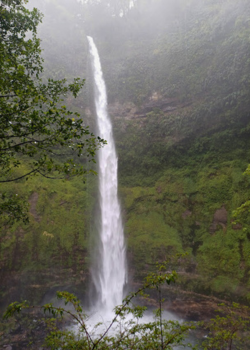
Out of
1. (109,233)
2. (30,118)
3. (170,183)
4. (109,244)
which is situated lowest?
(30,118)

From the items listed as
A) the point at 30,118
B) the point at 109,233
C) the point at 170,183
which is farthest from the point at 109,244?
the point at 30,118

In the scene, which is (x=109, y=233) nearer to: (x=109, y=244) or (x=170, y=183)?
(x=109, y=244)

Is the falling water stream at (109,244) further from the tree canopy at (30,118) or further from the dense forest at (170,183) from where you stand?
the tree canopy at (30,118)

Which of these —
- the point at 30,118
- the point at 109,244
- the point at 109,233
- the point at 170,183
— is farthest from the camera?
the point at 170,183

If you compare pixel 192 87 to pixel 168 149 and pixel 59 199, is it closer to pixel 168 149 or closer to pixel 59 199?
pixel 168 149

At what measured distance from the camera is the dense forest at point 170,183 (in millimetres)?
14469

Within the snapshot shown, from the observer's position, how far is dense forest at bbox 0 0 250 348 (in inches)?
570

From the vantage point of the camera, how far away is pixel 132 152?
824 inches

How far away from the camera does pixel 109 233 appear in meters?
17.0

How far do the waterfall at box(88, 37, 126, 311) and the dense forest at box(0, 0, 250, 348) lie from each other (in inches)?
21.4

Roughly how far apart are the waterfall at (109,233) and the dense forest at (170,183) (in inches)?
21.4

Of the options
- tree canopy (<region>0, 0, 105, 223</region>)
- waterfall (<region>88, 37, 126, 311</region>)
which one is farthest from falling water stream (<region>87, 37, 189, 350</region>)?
tree canopy (<region>0, 0, 105, 223</region>)

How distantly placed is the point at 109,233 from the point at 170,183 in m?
5.87

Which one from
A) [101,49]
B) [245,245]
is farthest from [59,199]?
[101,49]
